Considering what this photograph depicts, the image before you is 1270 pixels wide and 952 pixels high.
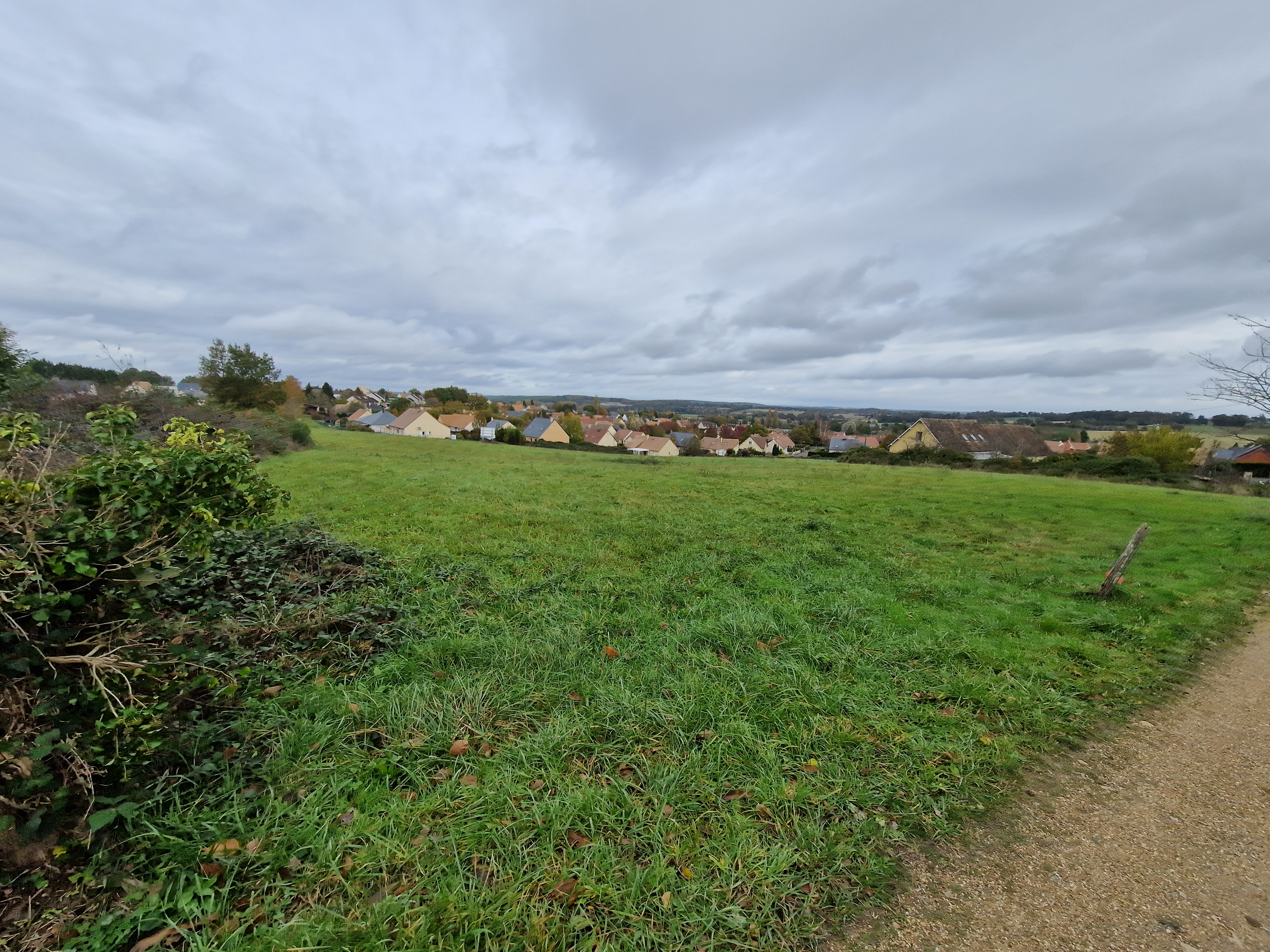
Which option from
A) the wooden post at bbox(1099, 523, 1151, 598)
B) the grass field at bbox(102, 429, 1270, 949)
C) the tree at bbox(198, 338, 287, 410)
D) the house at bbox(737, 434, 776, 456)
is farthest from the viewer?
the house at bbox(737, 434, 776, 456)

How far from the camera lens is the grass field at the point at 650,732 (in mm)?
2174

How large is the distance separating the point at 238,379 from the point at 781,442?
232 ft

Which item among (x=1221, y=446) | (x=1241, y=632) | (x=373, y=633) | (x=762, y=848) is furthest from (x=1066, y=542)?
(x=1221, y=446)

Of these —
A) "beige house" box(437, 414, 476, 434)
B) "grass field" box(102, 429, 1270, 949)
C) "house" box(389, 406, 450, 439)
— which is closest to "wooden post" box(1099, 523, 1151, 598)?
"grass field" box(102, 429, 1270, 949)

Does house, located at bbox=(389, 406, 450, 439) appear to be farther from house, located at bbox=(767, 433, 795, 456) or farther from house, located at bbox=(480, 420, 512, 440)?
house, located at bbox=(767, 433, 795, 456)

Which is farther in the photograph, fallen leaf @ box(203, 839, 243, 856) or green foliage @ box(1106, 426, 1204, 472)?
green foliage @ box(1106, 426, 1204, 472)

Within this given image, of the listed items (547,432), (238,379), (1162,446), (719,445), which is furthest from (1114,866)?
(719,445)

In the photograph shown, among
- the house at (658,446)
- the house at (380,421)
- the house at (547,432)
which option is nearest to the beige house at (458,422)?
the house at (380,421)

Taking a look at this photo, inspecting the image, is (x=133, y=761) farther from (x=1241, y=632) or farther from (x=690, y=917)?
(x=1241, y=632)

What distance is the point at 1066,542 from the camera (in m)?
9.77

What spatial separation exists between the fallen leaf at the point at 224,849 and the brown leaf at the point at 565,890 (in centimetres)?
148

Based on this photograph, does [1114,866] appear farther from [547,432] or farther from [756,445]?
[756,445]

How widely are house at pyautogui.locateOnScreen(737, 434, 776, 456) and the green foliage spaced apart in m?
35.8

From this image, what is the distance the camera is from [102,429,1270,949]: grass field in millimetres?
2174
